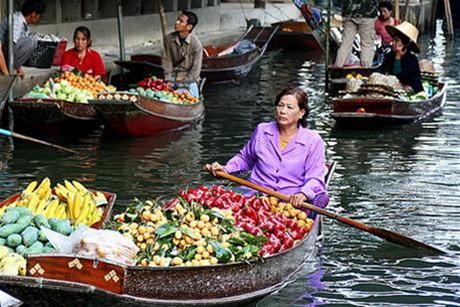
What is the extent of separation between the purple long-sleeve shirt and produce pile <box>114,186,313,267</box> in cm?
35

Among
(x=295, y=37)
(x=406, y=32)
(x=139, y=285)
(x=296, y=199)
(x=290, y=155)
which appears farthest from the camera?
(x=295, y=37)

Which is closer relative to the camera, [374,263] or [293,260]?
[293,260]

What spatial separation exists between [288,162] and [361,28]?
11301mm

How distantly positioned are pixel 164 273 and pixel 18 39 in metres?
7.70

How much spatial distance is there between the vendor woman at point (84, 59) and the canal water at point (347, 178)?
942 mm

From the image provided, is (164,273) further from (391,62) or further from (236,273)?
(391,62)

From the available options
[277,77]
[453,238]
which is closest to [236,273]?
[453,238]

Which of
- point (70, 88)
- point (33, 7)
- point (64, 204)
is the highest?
point (33, 7)

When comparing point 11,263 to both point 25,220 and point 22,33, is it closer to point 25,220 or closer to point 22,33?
point 25,220

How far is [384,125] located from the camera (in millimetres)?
14945

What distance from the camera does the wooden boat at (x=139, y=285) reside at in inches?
225

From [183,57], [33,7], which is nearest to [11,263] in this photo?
[33,7]

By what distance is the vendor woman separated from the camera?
14.2 meters

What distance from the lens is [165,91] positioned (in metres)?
14.3
